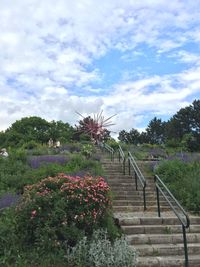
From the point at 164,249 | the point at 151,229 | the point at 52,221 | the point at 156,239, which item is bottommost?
the point at 164,249

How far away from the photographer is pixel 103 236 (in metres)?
7.87

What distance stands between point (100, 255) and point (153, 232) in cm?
247

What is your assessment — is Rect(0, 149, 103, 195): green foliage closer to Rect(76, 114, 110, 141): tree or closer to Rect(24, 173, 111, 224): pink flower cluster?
Rect(24, 173, 111, 224): pink flower cluster

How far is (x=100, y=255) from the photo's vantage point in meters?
6.93

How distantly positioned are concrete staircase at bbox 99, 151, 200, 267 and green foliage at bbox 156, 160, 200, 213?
0.57m

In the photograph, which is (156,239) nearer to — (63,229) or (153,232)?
(153,232)

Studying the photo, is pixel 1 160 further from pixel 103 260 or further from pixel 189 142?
pixel 189 142

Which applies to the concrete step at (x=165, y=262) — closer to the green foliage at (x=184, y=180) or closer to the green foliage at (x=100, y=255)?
the green foliage at (x=100, y=255)

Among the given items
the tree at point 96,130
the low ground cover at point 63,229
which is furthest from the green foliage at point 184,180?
the tree at point 96,130

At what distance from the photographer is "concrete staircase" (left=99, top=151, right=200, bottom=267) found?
25.7ft

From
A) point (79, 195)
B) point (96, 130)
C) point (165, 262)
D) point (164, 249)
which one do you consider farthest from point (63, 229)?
point (96, 130)

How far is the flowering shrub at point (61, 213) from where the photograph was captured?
24.5 ft

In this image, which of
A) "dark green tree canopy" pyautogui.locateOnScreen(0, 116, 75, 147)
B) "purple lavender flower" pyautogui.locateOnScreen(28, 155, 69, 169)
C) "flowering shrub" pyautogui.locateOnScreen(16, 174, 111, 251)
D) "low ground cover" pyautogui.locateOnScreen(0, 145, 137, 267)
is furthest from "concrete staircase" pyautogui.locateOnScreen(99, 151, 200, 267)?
"dark green tree canopy" pyautogui.locateOnScreen(0, 116, 75, 147)

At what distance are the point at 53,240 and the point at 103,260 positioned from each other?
1.05 metres
